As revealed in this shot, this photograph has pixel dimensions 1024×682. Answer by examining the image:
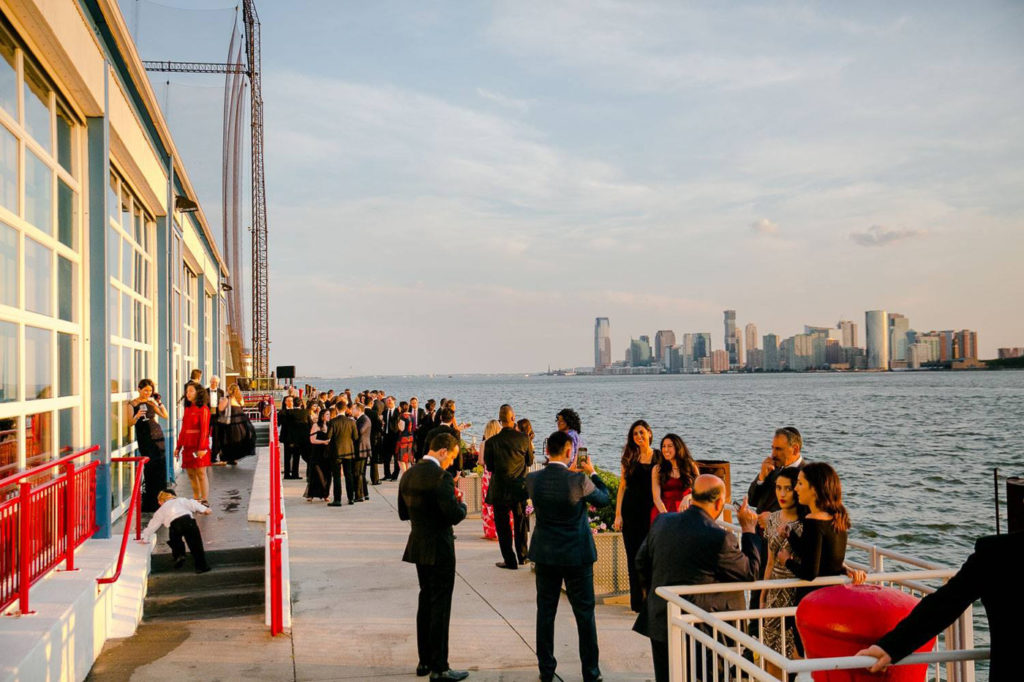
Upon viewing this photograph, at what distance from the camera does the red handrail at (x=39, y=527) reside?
5.23 metres

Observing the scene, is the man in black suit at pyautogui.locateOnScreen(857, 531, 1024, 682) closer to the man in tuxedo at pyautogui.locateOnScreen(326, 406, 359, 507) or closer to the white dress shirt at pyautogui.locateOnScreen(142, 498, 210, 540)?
the white dress shirt at pyautogui.locateOnScreen(142, 498, 210, 540)

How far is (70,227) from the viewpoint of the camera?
8523mm

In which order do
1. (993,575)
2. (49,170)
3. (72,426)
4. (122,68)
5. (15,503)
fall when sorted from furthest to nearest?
(122,68), (72,426), (49,170), (15,503), (993,575)

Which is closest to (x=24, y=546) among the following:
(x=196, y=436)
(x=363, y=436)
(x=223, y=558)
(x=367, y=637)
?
(x=367, y=637)

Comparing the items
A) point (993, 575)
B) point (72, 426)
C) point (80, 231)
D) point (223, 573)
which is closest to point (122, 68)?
point (80, 231)

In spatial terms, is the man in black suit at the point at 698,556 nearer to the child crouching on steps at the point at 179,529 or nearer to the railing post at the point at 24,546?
the railing post at the point at 24,546

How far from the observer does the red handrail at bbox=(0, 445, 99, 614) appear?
17.2 feet

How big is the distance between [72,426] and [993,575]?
8387 mm

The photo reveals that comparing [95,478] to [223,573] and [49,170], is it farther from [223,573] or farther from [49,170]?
[49,170]

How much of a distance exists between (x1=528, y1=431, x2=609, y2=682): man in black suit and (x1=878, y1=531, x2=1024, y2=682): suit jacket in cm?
347

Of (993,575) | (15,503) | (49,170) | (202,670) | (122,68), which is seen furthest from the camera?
(122,68)

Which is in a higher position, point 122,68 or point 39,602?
point 122,68

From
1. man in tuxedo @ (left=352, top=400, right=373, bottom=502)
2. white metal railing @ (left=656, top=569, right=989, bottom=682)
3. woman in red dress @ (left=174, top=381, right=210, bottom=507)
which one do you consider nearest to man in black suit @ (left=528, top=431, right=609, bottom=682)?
white metal railing @ (left=656, top=569, right=989, bottom=682)

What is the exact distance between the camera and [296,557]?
11.0m
